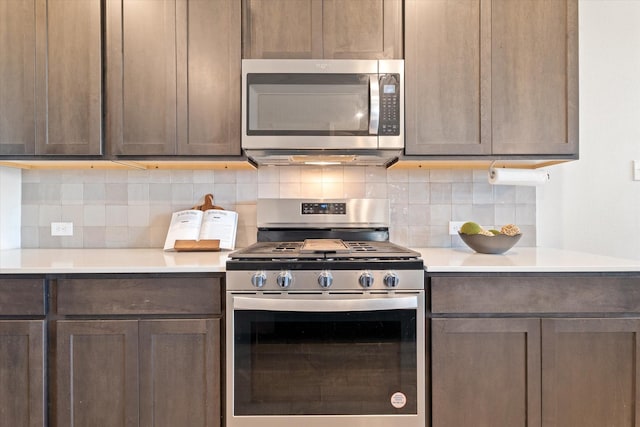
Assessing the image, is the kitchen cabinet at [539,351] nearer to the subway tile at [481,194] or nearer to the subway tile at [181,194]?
the subway tile at [481,194]

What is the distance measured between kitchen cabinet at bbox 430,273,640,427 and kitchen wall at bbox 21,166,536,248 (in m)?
0.67

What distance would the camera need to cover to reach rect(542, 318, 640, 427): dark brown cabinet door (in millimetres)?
1409

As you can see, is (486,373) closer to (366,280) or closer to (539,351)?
(539,351)

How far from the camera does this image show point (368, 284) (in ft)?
4.56

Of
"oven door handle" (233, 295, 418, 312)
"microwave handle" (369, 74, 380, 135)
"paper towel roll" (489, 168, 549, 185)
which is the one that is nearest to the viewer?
"oven door handle" (233, 295, 418, 312)

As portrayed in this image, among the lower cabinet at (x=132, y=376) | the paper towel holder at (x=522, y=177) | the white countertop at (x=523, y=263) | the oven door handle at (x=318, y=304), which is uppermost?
the paper towel holder at (x=522, y=177)

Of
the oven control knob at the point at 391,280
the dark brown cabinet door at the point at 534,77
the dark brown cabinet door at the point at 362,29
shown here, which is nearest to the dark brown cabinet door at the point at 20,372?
the oven control knob at the point at 391,280

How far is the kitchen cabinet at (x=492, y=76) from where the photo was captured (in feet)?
5.58

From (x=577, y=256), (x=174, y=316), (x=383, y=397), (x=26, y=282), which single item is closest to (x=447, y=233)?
(x=577, y=256)

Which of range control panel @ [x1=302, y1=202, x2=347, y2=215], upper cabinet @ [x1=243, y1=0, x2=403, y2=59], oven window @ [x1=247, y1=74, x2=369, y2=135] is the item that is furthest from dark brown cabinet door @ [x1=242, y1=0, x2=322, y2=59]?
range control panel @ [x1=302, y1=202, x2=347, y2=215]

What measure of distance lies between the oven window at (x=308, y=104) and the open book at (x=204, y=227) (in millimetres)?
540

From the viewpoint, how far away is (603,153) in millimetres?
2061

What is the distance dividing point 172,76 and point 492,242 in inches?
66.8

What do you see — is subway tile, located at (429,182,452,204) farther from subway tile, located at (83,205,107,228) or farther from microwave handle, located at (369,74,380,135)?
subway tile, located at (83,205,107,228)
